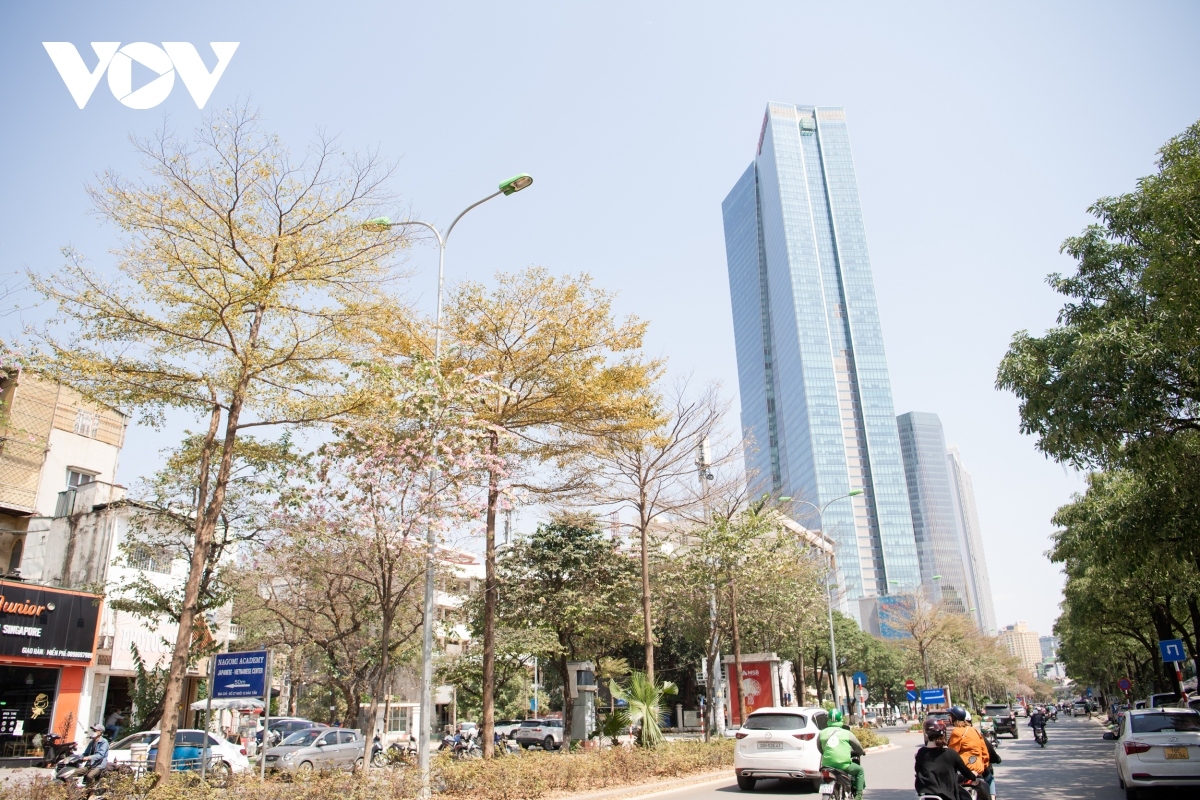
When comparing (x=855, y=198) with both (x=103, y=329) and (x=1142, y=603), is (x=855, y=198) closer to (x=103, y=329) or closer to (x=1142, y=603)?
(x=1142, y=603)

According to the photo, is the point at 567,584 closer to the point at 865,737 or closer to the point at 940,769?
the point at 865,737

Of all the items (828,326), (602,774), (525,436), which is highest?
(828,326)

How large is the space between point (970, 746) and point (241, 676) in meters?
10.3

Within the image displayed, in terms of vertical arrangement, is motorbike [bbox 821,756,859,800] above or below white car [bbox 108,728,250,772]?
above

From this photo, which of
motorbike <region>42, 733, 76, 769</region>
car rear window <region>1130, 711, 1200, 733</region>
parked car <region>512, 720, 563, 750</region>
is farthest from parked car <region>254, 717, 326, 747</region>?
car rear window <region>1130, 711, 1200, 733</region>

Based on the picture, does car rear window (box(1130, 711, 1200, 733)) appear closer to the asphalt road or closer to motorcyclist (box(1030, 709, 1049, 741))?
the asphalt road

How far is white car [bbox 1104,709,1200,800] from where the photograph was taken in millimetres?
11211

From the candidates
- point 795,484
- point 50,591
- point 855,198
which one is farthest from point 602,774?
point 855,198

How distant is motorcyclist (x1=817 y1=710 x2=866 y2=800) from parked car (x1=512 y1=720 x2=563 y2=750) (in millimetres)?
27085

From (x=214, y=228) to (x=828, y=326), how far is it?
6122 inches

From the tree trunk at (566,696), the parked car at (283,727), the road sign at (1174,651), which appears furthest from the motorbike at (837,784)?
the road sign at (1174,651)

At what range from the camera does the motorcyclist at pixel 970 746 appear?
786 cm

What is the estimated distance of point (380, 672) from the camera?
12938 mm

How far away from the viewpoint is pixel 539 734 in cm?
3519
